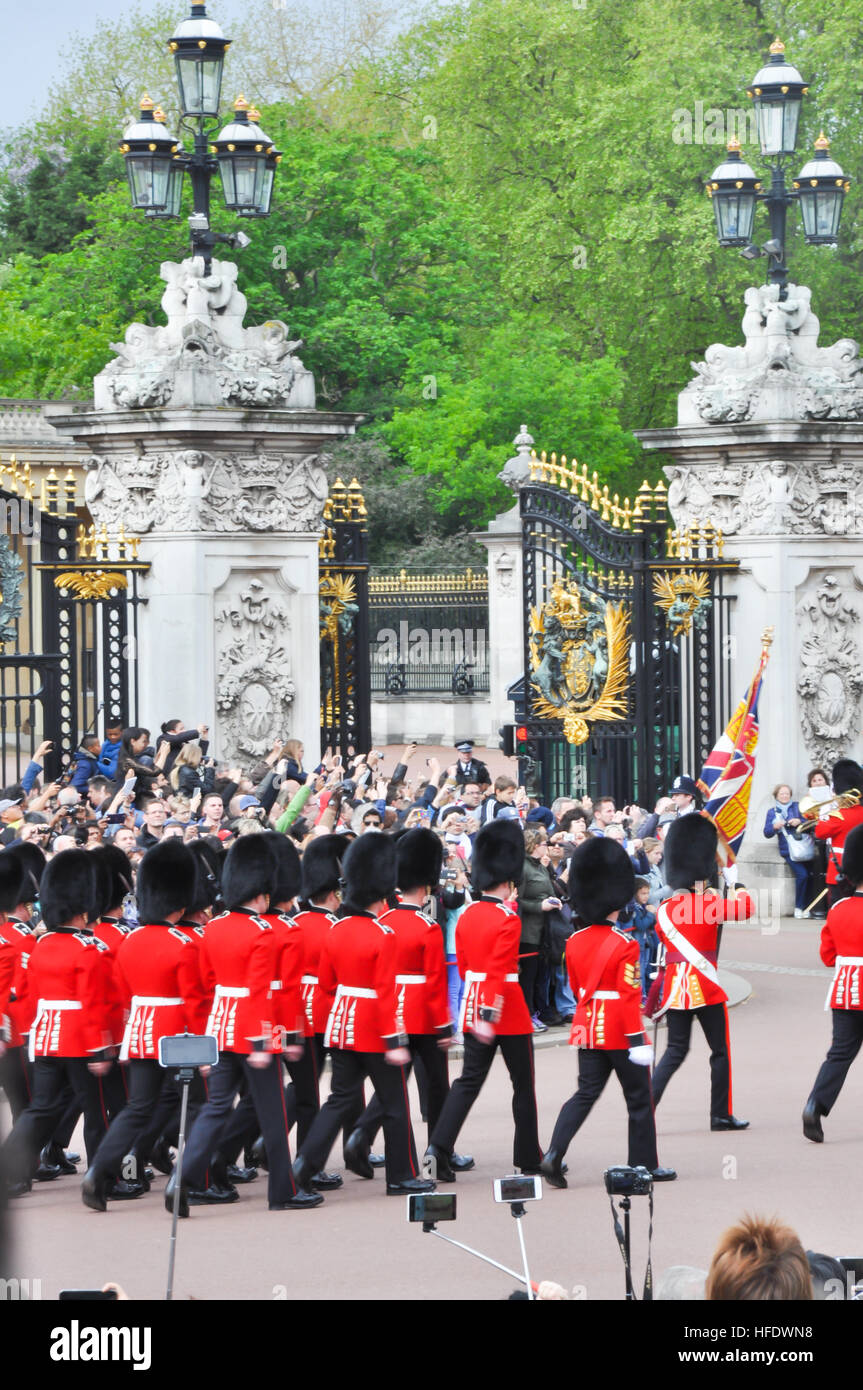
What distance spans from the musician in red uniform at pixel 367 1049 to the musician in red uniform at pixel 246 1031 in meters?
0.22

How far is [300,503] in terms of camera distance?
14.8 meters

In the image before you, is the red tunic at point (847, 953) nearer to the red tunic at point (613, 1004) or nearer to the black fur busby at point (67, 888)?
the red tunic at point (613, 1004)

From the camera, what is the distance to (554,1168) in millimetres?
9094

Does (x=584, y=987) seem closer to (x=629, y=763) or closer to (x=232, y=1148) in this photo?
(x=232, y=1148)

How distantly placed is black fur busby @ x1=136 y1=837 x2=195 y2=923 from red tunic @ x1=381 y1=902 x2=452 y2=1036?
856mm

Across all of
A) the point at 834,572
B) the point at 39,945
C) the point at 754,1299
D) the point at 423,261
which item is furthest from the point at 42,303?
the point at 754,1299

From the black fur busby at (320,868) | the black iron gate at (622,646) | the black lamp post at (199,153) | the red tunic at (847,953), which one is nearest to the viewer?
the black fur busby at (320,868)

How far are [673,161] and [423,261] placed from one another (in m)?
4.51

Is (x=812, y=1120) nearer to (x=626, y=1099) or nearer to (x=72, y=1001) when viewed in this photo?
(x=626, y=1099)

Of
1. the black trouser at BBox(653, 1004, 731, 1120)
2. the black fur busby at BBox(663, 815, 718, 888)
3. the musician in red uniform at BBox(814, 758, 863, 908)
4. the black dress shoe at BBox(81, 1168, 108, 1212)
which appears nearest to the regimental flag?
the musician in red uniform at BBox(814, 758, 863, 908)

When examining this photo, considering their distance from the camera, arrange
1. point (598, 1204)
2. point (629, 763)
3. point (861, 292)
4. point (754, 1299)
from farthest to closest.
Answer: point (861, 292) → point (629, 763) → point (598, 1204) → point (754, 1299)

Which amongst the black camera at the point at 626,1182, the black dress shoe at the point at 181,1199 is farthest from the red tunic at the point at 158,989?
the black camera at the point at 626,1182

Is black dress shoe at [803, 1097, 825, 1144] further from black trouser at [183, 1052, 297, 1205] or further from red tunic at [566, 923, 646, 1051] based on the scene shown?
black trouser at [183, 1052, 297, 1205]

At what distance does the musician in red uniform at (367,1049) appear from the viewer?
355 inches
